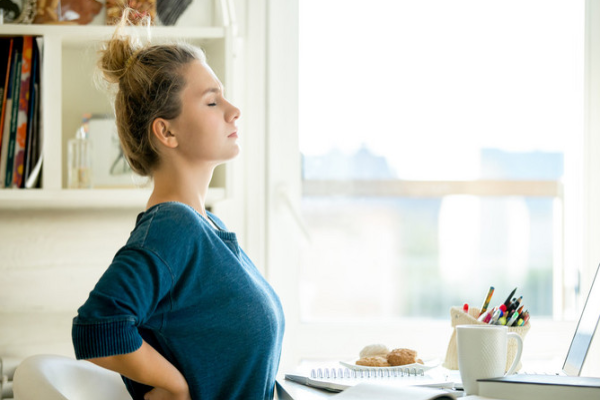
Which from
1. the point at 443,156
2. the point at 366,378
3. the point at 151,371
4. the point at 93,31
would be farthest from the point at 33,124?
the point at 443,156

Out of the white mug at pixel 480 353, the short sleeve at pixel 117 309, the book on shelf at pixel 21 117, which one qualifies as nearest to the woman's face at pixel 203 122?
the short sleeve at pixel 117 309

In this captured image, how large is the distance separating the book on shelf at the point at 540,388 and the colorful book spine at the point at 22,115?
115cm

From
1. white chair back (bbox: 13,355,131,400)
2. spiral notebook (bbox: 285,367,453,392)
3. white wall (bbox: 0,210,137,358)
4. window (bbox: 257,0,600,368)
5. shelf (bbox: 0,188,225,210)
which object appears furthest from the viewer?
window (bbox: 257,0,600,368)

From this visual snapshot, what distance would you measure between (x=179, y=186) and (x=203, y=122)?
0.12 metres

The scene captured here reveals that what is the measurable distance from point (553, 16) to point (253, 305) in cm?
143

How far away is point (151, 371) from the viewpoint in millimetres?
1067

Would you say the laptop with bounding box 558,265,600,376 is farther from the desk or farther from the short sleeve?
the short sleeve

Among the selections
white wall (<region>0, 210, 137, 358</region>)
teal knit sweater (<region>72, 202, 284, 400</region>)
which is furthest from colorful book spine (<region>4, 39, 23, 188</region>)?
teal knit sweater (<region>72, 202, 284, 400</region>)

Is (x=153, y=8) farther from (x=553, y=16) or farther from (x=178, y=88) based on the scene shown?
(x=553, y=16)

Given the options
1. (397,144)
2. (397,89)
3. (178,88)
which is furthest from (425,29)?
(178,88)

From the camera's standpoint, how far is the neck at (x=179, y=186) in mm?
1240

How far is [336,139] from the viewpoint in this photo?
6.83ft

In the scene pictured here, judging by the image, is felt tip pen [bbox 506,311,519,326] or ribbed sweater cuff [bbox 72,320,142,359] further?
felt tip pen [bbox 506,311,519,326]

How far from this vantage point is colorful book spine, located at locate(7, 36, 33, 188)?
170 centimetres
